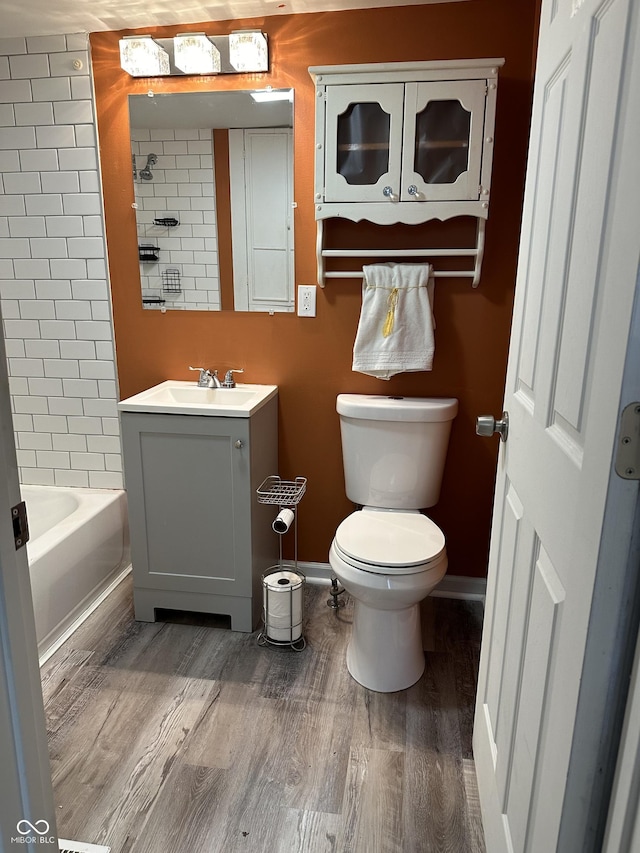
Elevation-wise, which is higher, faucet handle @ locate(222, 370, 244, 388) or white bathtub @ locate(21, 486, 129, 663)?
faucet handle @ locate(222, 370, 244, 388)

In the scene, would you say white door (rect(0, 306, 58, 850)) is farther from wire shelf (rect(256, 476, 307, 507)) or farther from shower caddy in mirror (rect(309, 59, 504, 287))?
shower caddy in mirror (rect(309, 59, 504, 287))

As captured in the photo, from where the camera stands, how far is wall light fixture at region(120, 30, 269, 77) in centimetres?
213

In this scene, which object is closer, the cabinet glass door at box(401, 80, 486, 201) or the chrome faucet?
the cabinet glass door at box(401, 80, 486, 201)

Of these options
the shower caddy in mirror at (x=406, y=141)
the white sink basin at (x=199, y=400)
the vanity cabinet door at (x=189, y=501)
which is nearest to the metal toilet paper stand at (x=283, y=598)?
the vanity cabinet door at (x=189, y=501)

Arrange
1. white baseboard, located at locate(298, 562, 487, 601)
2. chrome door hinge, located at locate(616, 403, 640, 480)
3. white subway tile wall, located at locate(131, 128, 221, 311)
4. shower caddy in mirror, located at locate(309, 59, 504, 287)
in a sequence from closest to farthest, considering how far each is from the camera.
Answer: chrome door hinge, located at locate(616, 403, 640, 480), shower caddy in mirror, located at locate(309, 59, 504, 287), white subway tile wall, located at locate(131, 128, 221, 311), white baseboard, located at locate(298, 562, 487, 601)

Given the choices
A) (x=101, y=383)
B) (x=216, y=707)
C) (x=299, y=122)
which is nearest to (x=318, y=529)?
(x=216, y=707)

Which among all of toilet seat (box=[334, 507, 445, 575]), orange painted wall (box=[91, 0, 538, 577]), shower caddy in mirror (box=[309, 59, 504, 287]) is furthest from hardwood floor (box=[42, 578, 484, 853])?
shower caddy in mirror (box=[309, 59, 504, 287])

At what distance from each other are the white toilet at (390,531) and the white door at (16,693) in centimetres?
108

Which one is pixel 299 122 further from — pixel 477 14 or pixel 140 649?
pixel 140 649

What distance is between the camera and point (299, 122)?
2.21 metres

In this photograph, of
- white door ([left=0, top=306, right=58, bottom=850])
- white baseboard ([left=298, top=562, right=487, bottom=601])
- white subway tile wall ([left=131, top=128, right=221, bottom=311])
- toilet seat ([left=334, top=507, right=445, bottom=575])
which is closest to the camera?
A: white door ([left=0, top=306, right=58, bottom=850])

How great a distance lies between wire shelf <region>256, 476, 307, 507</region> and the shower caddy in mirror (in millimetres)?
1020

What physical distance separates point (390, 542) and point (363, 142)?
4.54ft

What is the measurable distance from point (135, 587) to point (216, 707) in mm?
643
